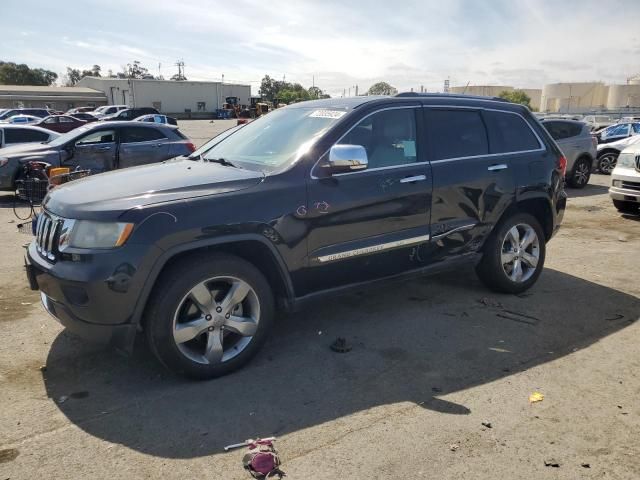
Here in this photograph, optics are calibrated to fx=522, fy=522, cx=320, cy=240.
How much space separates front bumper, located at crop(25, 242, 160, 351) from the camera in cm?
311

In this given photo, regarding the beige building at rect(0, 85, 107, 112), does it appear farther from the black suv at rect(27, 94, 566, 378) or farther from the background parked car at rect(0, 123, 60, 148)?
the black suv at rect(27, 94, 566, 378)

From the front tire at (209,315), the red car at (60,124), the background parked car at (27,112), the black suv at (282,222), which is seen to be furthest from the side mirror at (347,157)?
the background parked car at (27,112)

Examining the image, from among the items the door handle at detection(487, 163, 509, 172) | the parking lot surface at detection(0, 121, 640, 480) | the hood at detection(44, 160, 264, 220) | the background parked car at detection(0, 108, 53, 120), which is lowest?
the parking lot surface at detection(0, 121, 640, 480)

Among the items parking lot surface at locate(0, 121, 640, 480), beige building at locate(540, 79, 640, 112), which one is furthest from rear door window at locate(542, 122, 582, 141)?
beige building at locate(540, 79, 640, 112)

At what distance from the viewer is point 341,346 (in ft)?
13.3

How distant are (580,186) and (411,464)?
12.4 meters

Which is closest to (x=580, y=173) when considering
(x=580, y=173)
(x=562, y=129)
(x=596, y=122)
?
(x=580, y=173)

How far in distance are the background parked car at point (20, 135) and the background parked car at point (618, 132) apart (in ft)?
58.7

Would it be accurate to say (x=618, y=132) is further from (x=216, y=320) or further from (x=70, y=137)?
(x=216, y=320)

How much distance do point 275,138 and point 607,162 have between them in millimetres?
15108

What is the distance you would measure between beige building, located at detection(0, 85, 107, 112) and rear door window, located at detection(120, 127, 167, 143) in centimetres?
5855

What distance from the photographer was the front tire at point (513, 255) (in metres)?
5.03

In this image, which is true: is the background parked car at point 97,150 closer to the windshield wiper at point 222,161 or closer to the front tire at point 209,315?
the windshield wiper at point 222,161

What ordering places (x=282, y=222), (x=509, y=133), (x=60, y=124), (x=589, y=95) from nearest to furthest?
(x=282, y=222) → (x=509, y=133) → (x=60, y=124) → (x=589, y=95)
